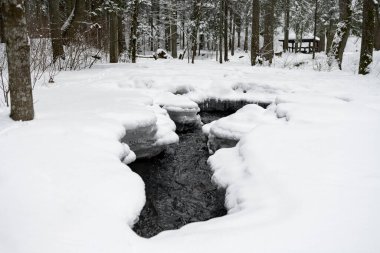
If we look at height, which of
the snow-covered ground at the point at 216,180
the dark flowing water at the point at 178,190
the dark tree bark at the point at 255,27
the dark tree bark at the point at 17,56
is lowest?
the dark flowing water at the point at 178,190

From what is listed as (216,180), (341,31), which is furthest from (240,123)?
(341,31)

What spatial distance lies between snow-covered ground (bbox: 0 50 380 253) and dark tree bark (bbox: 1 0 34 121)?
0.31m

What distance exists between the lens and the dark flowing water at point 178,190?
5.23 meters

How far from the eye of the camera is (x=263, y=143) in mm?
5539

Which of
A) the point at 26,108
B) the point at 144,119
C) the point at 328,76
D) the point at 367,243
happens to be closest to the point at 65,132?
the point at 26,108

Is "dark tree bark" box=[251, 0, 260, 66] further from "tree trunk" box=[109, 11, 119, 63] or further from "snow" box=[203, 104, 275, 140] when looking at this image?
"snow" box=[203, 104, 275, 140]

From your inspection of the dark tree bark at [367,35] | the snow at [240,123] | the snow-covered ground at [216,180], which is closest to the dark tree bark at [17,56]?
the snow-covered ground at [216,180]

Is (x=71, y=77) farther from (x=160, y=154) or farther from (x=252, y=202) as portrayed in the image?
(x=252, y=202)

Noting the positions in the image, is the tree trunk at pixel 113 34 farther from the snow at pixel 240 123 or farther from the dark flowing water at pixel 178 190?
the snow at pixel 240 123

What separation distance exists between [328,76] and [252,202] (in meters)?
9.78

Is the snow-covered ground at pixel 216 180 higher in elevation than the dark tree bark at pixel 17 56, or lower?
lower

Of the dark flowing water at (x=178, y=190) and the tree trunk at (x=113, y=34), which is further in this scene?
the tree trunk at (x=113, y=34)

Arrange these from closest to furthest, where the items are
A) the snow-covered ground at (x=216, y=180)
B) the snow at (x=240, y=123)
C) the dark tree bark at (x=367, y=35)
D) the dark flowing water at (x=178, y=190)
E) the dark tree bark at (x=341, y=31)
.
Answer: the snow-covered ground at (x=216, y=180) → the dark flowing water at (x=178, y=190) → the snow at (x=240, y=123) → the dark tree bark at (x=367, y=35) → the dark tree bark at (x=341, y=31)

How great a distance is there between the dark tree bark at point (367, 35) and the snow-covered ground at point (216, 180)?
5.00m
